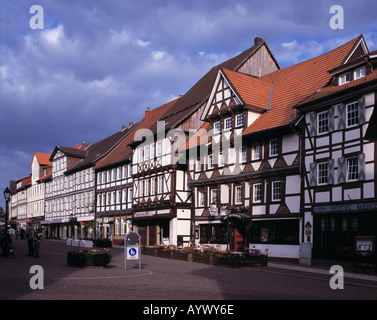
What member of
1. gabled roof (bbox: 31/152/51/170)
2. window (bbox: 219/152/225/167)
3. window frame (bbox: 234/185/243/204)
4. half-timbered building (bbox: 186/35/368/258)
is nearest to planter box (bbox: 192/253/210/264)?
half-timbered building (bbox: 186/35/368/258)

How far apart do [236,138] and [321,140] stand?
7495 mm

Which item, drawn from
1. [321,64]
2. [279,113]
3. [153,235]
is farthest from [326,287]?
[153,235]

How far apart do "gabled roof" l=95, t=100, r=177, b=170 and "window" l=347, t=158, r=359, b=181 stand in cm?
2866

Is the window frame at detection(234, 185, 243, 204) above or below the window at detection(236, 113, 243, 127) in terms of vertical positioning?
below

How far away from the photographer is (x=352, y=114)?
25.4 m

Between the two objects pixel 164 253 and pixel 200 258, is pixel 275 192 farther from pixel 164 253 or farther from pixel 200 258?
pixel 164 253

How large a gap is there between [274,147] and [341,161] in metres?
5.69

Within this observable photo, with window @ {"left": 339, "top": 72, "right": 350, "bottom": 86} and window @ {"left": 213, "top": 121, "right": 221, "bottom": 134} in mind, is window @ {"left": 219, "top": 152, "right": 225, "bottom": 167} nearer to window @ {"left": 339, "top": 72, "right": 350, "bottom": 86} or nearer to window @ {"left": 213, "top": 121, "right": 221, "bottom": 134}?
window @ {"left": 213, "top": 121, "right": 221, "bottom": 134}

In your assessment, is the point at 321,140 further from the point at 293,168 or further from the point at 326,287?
the point at 326,287

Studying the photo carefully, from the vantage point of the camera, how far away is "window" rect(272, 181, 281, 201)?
29.7 metres

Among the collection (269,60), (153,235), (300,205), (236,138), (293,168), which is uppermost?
(269,60)

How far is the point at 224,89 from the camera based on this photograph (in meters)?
35.3

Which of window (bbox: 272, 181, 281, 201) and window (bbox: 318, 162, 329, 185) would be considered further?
window (bbox: 272, 181, 281, 201)

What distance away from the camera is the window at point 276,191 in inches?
1169
